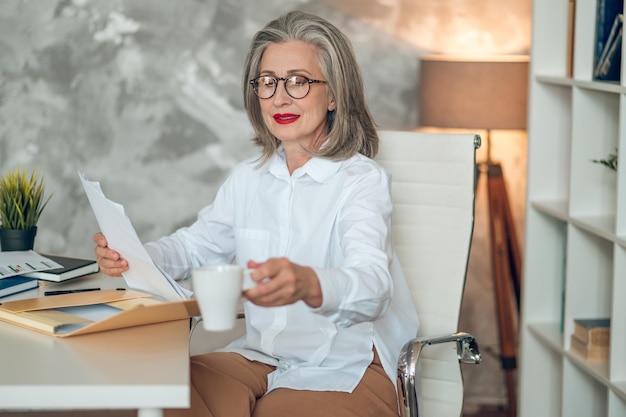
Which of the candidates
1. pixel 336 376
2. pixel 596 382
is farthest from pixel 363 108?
pixel 596 382

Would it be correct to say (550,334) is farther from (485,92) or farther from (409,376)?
(409,376)

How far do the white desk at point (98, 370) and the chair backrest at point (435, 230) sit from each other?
81cm

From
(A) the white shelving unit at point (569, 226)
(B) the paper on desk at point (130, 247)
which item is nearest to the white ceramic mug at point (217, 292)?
(B) the paper on desk at point (130, 247)

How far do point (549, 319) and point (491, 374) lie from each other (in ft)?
2.69

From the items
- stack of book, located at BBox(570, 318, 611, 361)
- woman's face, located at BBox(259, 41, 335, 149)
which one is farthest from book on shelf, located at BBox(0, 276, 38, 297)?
stack of book, located at BBox(570, 318, 611, 361)

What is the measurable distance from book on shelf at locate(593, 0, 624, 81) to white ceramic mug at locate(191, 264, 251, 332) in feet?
5.50

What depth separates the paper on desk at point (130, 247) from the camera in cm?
170

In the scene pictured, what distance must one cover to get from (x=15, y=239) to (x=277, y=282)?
3.87 feet

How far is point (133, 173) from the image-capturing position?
362 cm

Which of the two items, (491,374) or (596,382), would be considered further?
(491,374)

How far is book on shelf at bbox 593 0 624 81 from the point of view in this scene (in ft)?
8.40

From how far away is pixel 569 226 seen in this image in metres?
2.81

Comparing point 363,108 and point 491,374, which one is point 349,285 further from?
point 491,374

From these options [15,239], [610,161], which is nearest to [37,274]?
[15,239]
